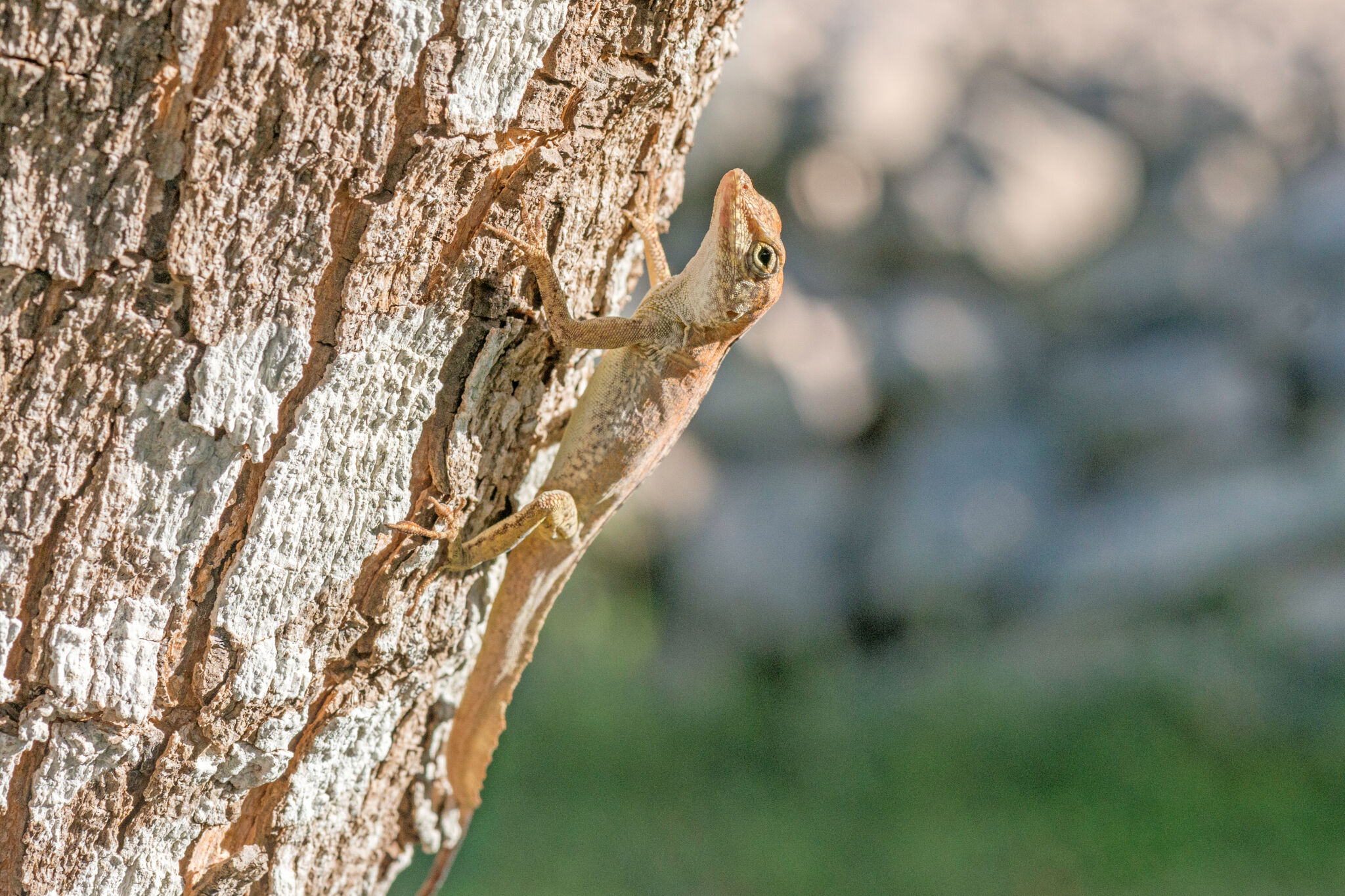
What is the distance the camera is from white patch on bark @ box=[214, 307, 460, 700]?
154 cm

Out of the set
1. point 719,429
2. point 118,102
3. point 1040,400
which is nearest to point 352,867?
point 118,102

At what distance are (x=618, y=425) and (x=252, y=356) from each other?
1082 millimetres

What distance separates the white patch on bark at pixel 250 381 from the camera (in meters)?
1.40

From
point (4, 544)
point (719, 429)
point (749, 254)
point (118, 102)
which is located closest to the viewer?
point (118, 102)

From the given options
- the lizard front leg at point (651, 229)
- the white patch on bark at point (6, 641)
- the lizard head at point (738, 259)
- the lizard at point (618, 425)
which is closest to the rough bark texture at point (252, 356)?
the white patch on bark at point (6, 641)

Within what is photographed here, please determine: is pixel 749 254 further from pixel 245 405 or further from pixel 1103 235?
pixel 1103 235

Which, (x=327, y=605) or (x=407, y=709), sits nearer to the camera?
(x=327, y=605)

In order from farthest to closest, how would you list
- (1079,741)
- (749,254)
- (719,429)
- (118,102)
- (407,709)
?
1. (719,429)
2. (1079,741)
3. (749,254)
4. (407,709)
5. (118,102)

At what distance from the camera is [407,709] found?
6.72ft

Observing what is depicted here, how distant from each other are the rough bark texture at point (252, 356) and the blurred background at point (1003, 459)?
3518 millimetres

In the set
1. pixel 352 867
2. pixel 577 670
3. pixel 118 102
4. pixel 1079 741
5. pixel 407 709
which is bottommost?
pixel 577 670

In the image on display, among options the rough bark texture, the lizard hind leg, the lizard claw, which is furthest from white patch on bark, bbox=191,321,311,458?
the lizard hind leg

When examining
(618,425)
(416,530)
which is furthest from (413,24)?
(618,425)

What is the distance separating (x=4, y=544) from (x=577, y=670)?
14.0ft
